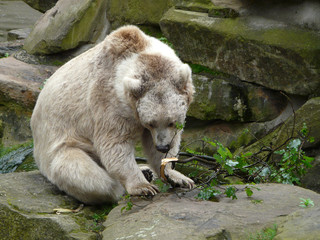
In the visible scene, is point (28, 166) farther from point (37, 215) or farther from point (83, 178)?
point (37, 215)

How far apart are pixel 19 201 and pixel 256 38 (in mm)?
4107

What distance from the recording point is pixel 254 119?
26.3ft

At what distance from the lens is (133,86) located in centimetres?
476

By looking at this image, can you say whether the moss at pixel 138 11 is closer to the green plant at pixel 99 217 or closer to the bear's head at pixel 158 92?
the bear's head at pixel 158 92

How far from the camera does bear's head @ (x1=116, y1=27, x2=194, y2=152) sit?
4.75 metres

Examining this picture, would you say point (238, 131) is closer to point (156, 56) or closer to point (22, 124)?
point (156, 56)

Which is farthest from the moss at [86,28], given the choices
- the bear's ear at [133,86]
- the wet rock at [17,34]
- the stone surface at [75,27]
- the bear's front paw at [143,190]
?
the bear's front paw at [143,190]

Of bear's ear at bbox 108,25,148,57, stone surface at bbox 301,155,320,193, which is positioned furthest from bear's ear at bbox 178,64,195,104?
stone surface at bbox 301,155,320,193

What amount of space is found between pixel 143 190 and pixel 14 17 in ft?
47.0

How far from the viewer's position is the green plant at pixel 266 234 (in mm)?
3591

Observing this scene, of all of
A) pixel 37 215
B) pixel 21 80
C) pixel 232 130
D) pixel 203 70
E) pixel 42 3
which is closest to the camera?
pixel 37 215

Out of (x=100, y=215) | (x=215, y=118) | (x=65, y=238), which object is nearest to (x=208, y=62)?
(x=215, y=118)

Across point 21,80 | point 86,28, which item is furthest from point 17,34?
point 21,80

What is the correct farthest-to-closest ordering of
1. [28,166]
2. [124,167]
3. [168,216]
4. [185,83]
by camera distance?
[28,166]
[124,167]
[185,83]
[168,216]
